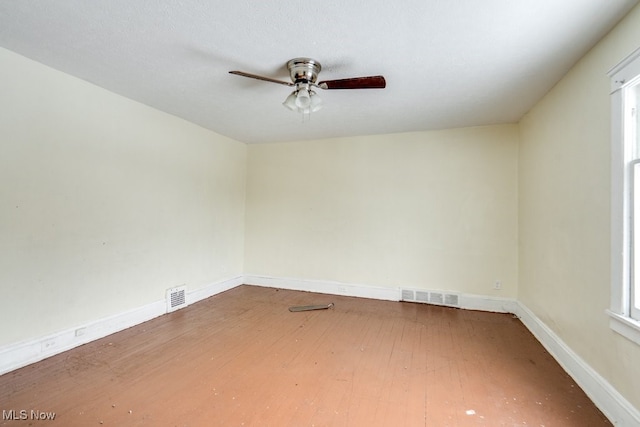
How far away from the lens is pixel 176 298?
3.50 m

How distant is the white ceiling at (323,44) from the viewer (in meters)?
1.58

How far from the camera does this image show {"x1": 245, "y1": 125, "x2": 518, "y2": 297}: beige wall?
358 cm

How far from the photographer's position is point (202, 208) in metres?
3.92

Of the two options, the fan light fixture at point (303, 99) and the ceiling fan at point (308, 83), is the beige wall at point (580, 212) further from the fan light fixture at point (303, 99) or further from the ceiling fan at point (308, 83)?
the fan light fixture at point (303, 99)

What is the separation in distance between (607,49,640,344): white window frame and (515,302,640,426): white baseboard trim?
397 mm

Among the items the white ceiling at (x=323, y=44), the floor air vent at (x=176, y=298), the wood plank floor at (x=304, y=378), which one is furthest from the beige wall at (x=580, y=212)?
the floor air vent at (x=176, y=298)

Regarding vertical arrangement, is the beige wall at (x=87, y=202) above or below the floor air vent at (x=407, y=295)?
above

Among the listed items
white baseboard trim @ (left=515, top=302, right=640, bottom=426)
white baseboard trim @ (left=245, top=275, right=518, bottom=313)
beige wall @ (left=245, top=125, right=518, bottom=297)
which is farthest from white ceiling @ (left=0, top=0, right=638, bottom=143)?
white baseboard trim @ (left=245, top=275, right=518, bottom=313)

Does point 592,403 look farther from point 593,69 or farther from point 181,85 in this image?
point 181,85

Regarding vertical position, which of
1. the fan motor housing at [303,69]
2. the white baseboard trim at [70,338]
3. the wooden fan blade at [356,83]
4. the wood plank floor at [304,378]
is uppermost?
the fan motor housing at [303,69]

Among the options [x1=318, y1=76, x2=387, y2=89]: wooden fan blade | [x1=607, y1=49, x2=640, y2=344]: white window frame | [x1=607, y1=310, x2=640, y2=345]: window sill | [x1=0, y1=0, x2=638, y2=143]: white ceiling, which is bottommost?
[x1=607, y1=310, x2=640, y2=345]: window sill

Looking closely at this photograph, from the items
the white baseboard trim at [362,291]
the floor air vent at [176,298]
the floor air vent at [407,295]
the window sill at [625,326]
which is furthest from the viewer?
Answer: the floor air vent at [407,295]

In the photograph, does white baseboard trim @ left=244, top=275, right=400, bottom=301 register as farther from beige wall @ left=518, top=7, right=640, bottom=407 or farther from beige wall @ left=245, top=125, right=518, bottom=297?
beige wall @ left=518, top=7, right=640, bottom=407

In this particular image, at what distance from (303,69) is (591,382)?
297 cm
